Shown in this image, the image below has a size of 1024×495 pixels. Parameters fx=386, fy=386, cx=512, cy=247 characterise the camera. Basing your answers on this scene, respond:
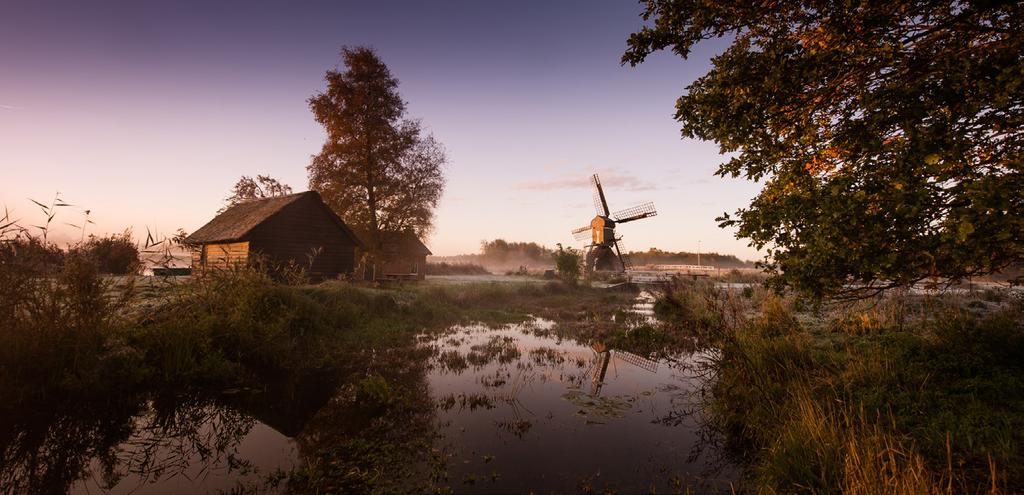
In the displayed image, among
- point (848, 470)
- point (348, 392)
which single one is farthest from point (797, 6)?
point (348, 392)

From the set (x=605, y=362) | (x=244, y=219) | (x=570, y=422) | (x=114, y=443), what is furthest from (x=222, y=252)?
(x=570, y=422)

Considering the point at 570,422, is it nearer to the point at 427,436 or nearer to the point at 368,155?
the point at 427,436

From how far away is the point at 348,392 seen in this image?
7.90 m

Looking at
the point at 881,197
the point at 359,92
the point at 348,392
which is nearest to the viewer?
the point at 881,197

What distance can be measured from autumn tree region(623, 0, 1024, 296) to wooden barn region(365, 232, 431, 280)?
23.0 meters

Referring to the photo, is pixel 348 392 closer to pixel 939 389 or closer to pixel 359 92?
pixel 939 389

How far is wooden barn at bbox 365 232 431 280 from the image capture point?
2739 cm

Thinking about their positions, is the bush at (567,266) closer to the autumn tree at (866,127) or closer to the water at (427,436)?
the water at (427,436)

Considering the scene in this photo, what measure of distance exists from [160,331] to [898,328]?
16872 millimetres

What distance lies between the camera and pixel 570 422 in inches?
267

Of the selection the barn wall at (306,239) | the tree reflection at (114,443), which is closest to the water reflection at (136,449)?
the tree reflection at (114,443)

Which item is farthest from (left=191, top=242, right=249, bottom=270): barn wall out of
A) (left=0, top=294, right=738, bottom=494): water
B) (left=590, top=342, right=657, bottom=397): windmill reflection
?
(left=590, top=342, right=657, bottom=397): windmill reflection

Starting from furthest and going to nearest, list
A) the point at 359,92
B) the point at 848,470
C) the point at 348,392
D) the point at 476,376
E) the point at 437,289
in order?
the point at 359,92 < the point at 437,289 < the point at 476,376 < the point at 348,392 < the point at 848,470

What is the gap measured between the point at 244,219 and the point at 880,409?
26.5 meters
